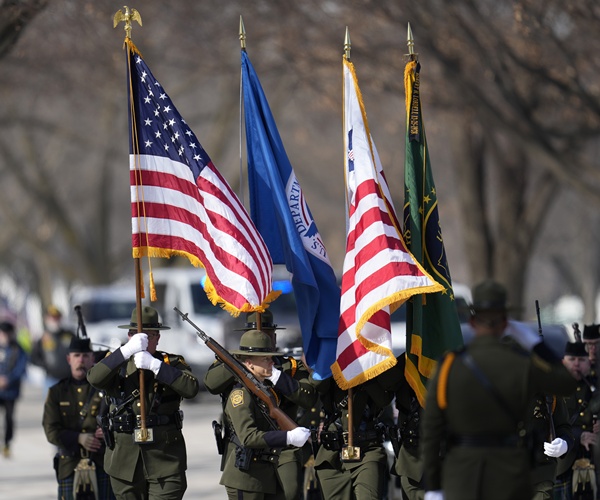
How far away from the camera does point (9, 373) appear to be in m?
18.7

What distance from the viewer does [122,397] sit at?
997 cm

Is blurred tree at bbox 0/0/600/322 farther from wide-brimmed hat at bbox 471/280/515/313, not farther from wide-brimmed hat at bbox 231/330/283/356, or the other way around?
wide-brimmed hat at bbox 471/280/515/313

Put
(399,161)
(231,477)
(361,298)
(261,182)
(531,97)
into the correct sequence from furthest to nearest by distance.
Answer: (399,161), (531,97), (261,182), (361,298), (231,477)

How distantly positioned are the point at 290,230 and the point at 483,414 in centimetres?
381

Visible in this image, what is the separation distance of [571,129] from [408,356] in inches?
601

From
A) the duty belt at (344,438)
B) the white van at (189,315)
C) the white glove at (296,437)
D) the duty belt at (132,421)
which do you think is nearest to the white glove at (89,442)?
the duty belt at (132,421)

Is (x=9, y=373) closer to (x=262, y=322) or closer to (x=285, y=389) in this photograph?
(x=262, y=322)

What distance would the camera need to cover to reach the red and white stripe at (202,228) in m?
10.2

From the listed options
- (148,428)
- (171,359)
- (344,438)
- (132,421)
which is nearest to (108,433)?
(132,421)

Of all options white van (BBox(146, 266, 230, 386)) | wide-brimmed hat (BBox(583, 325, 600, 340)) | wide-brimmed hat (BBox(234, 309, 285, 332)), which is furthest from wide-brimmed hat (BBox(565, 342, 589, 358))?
white van (BBox(146, 266, 230, 386))

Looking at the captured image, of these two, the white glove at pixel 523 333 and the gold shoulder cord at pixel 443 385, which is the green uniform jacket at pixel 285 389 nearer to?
the gold shoulder cord at pixel 443 385

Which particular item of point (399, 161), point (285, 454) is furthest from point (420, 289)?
point (399, 161)

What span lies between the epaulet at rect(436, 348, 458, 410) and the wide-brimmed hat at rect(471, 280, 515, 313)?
0.26 m

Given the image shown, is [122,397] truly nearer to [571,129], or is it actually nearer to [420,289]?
[420,289]
